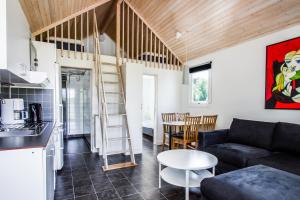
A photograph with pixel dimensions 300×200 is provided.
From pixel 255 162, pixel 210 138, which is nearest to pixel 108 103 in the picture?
pixel 210 138

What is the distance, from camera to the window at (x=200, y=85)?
461 cm

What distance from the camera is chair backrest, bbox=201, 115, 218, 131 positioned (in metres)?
3.89

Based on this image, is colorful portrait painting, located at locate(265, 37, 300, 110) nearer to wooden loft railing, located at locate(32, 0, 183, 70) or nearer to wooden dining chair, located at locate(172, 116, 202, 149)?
wooden dining chair, located at locate(172, 116, 202, 149)

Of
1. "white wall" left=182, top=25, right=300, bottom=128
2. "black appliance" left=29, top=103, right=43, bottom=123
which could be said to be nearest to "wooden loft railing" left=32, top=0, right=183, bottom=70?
"white wall" left=182, top=25, right=300, bottom=128

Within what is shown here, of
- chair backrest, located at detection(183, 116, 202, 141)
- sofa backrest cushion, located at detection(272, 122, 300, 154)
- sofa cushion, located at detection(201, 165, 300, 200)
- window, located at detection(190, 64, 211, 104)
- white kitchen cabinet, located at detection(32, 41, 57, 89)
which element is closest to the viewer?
sofa cushion, located at detection(201, 165, 300, 200)

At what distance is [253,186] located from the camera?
153 cm

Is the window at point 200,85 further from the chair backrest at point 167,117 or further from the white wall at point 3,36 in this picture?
the white wall at point 3,36

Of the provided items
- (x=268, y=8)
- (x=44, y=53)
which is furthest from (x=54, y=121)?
(x=268, y=8)

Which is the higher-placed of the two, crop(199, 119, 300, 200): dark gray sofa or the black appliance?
the black appliance

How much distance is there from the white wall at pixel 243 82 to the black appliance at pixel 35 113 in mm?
3611

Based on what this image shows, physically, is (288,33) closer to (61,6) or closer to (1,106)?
(61,6)

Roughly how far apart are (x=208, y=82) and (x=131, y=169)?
2841 millimetres

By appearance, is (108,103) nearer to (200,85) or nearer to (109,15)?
(200,85)

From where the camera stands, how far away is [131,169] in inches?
127
